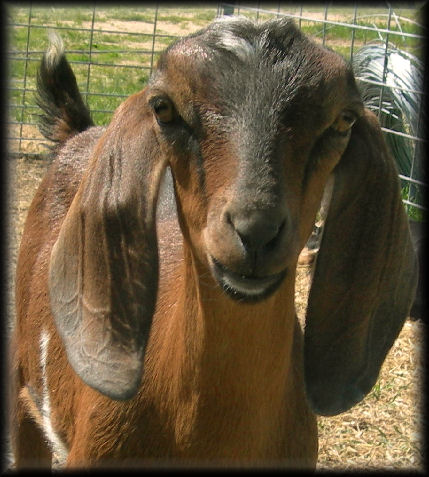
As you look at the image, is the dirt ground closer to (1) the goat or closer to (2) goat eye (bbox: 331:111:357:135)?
(1) the goat

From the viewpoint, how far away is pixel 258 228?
2.14m

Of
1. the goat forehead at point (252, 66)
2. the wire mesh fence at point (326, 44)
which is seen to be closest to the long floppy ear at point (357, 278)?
the goat forehead at point (252, 66)

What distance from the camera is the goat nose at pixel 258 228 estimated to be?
2141 millimetres

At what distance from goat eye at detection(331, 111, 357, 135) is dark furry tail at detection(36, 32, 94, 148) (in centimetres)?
225

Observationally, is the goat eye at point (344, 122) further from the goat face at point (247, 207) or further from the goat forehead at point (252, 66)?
the goat forehead at point (252, 66)

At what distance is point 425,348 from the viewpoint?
6.09 m

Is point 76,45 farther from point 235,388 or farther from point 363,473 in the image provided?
point 235,388

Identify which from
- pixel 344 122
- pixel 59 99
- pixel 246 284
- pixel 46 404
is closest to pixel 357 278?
pixel 344 122

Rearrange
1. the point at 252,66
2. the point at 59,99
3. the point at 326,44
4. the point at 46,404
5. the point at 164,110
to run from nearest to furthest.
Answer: the point at 252,66 < the point at 164,110 < the point at 46,404 < the point at 59,99 < the point at 326,44

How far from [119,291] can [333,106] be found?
0.92 metres

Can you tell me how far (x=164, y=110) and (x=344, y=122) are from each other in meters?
0.53

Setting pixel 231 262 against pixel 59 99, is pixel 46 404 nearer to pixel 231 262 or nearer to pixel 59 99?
pixel 59 99

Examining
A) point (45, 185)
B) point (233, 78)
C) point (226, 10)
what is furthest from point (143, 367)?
point (226, 10)

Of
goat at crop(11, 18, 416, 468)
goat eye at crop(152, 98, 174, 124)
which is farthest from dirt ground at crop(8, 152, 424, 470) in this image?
goat eye at crop(152, 98, 174, 124)
